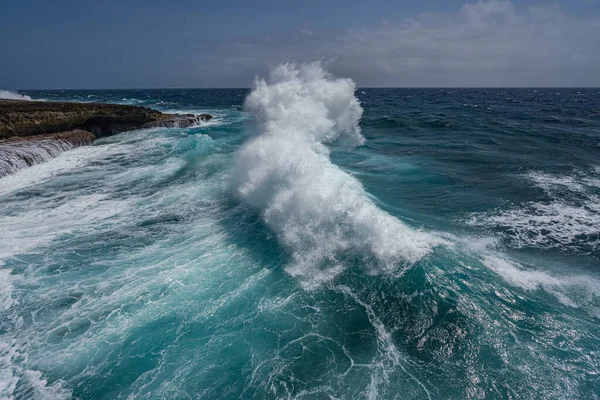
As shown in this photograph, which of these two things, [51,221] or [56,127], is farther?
[56,127]

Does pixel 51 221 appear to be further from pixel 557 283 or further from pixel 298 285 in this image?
pixel 557 283

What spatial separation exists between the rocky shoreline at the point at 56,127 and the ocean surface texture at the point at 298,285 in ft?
17.8

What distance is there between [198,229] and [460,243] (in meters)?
9.98

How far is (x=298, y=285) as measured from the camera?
9.25 metres

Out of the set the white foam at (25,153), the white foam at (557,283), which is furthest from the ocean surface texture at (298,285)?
the white foam at (25,153)

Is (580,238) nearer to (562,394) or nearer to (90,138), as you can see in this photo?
(562,394)

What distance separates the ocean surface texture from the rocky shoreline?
5.42 meters

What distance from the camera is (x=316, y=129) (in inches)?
1125

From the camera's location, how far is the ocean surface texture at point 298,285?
6641 millimetres

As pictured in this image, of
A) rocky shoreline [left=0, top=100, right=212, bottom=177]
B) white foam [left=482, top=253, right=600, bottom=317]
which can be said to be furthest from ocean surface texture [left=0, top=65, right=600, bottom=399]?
rocky shoreline [left=0, top=100, right=212, bottom=177]

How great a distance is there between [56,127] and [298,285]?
33407 mm

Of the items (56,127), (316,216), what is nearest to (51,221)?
(316,216)

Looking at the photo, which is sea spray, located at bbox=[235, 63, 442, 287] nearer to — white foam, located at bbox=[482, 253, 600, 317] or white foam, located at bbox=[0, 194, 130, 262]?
white foam, located at bbox=[482, 253, 600, 317]

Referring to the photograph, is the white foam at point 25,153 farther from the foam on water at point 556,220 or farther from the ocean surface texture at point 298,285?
the foam on water at point 556,220
